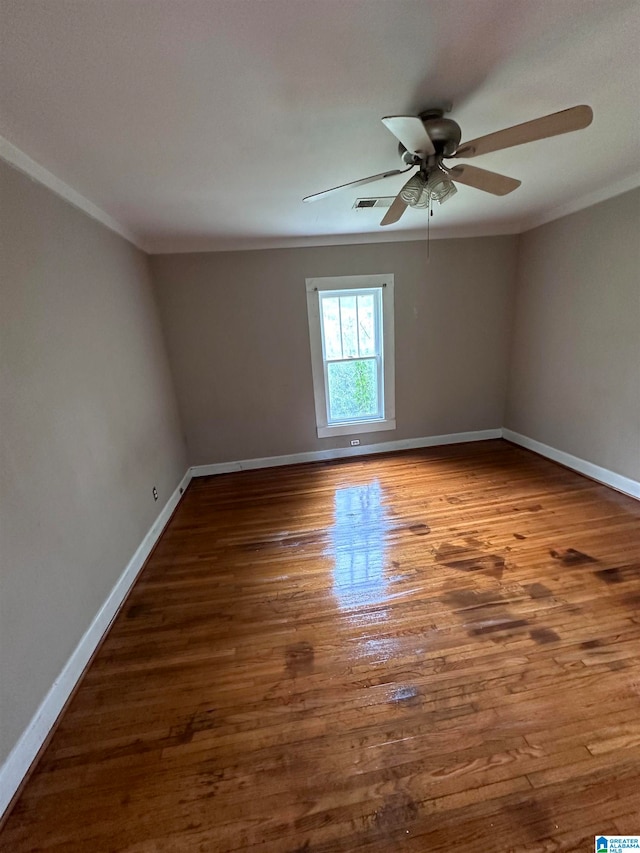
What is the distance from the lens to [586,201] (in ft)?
9.32

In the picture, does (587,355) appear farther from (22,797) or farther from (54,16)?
(22,797)

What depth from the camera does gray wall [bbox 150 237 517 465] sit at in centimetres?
345

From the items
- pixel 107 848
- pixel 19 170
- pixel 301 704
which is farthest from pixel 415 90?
pixel 107 848

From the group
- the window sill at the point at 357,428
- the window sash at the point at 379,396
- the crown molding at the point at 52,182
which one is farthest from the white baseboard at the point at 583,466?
the crown molding at the point at 52,182

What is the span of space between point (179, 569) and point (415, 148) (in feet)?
8.88

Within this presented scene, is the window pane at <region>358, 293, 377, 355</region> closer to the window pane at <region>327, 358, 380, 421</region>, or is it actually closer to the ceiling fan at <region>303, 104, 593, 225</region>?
the window pane at <region>327, 358, 380, 421</region>

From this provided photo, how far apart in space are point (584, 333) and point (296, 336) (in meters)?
2.67

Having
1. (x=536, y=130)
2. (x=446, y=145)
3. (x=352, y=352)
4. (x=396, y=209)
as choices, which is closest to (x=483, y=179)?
(x=446, y=145)

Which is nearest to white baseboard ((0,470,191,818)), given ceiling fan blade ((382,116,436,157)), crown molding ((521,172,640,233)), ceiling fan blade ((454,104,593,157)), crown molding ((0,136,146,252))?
crown molding ((0,136,146,252))

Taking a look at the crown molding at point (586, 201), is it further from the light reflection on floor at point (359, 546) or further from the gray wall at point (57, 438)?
the gray wall at point (57, 438)

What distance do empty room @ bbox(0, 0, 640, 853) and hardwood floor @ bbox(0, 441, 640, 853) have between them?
10 millimetres

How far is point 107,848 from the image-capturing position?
3.43 feet

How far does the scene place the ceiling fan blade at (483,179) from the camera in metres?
1.62

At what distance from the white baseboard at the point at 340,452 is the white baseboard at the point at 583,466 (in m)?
0.41
